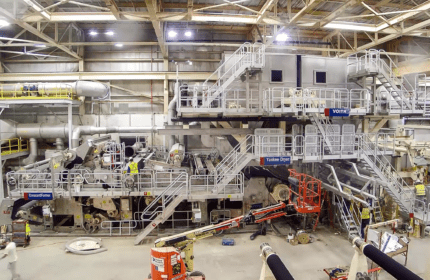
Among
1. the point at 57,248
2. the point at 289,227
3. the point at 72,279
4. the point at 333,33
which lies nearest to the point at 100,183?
the point at 57,248

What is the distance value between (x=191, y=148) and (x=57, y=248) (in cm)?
1128

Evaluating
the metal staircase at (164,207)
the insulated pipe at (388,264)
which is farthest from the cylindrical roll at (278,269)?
the metal staircase at (164,207)

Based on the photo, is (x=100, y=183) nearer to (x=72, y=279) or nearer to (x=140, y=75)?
(x=72, y=279)

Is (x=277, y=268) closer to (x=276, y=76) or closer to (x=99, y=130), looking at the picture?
(x=276, y=76)

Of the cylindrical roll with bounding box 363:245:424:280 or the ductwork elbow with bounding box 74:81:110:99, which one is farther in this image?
the ductwork elbow with bounding box 74:81:110:99

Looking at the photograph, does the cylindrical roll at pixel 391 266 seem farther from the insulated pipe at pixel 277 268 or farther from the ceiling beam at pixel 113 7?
the ceiling beam at pixel 113 7

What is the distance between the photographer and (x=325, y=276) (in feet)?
30.5

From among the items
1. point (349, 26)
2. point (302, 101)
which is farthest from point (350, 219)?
point (349, 26)

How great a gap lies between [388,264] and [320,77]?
11.8 meters

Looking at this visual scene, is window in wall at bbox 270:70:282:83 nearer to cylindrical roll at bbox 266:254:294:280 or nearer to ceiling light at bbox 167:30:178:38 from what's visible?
ceiling light at bbox 167:30:178:38

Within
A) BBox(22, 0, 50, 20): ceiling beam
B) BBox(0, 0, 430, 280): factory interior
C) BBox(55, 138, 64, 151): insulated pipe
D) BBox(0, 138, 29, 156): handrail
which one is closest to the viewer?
BBox(0, 0, 430, 280): factory interior

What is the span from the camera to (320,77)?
13625 mm

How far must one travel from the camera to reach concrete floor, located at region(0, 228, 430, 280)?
9.43m

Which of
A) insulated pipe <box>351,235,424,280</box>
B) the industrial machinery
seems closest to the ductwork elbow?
the industrial machinery
